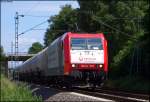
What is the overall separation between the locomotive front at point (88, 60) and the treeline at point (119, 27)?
48.0 ft

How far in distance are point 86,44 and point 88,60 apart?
3.49 ft

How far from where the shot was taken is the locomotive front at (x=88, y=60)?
31.4 metres

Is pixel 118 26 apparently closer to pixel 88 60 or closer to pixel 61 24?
pixel 61 24

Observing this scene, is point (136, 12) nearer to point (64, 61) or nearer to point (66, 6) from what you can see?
point (66, 6)

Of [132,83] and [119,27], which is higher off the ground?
[119,27]

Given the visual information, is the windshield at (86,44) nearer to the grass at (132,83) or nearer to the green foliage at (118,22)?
the grass at (132,83)

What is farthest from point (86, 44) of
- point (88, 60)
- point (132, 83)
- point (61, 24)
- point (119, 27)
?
point (61, 24)

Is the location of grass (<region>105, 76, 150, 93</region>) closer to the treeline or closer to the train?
the treeline

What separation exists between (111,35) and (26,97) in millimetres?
47050

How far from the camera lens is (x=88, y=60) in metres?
31.7

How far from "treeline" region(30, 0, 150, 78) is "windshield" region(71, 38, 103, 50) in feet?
47.5

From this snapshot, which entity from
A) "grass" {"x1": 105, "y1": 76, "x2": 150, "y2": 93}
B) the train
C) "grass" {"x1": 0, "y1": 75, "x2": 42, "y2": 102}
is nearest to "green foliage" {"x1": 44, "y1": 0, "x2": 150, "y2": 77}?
"grass" {"x1": 105, "y1": 76, "x2": 150, "y2": 93}

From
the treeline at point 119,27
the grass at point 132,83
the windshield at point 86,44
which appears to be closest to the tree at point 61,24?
the treeline at point 119,27

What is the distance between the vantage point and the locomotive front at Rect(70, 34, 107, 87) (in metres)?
31.4
